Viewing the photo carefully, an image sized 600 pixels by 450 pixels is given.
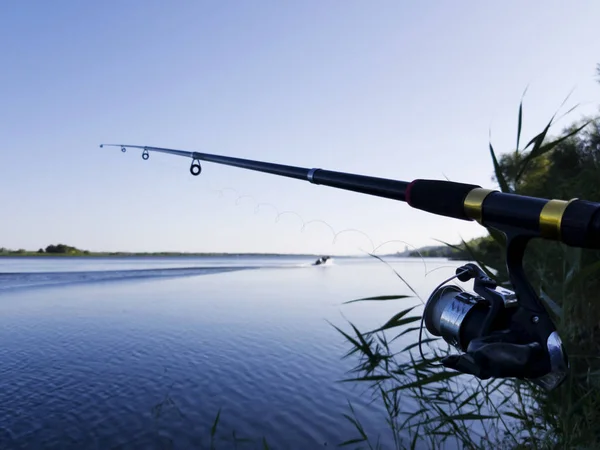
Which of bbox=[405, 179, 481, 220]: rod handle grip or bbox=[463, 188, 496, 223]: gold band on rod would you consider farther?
bbox=[405, 179, 481, 220]: rod handle grip

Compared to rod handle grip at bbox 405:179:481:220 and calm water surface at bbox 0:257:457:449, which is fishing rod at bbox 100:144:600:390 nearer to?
rod handle grip at bbox 405:179:481:220

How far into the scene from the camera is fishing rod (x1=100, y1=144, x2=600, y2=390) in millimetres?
999

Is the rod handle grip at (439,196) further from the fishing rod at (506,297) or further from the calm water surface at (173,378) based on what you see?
the calm water surface at (173,378)

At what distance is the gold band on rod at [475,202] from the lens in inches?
46.6

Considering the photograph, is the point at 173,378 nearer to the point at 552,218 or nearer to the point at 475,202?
the point at 475,202

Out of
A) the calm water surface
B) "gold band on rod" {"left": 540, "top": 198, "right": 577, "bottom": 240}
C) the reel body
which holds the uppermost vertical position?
"gold band on rod" {"left": 540, "top": 198, "right": 577, "bottom": 240}

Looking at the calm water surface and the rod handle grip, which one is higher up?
the rod handle grip

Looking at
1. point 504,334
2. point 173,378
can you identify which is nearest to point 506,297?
point 504,334

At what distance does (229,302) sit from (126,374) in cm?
843

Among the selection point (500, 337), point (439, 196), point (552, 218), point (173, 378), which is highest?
point (439, 196)

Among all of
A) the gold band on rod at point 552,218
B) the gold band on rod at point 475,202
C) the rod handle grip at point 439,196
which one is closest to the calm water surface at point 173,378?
the rod handle grip at point 439,196

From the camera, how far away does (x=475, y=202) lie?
1.21 m

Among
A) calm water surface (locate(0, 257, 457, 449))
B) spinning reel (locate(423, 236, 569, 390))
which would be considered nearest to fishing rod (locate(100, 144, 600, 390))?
spinning reel (locate(423, 236, 569, 390))

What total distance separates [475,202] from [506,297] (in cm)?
27
